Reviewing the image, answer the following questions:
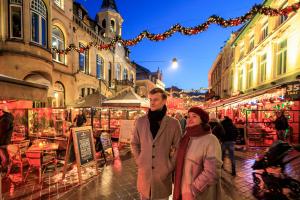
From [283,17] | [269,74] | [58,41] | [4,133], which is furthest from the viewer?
[58,41]

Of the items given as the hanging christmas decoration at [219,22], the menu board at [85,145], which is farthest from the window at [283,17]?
the menu board at [85,145]

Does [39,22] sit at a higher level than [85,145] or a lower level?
higher

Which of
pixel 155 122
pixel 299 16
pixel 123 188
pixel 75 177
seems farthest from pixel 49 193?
pixel 299 16

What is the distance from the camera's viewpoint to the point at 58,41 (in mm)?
17953

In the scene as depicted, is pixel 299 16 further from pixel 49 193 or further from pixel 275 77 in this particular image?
pixel 49 193

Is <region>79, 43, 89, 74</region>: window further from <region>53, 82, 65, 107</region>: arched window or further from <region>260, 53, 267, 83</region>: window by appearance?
<region>260, 53, 267, 83</region>: window

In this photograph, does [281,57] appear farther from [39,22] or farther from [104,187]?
[39,22]

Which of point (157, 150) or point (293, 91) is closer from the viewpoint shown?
point (157, 150)

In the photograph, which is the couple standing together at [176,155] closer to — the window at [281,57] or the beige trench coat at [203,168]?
the beige trench coat at [203,168]

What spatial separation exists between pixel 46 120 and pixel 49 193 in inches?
319

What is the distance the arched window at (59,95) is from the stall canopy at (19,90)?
13.4 m

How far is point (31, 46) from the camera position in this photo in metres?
12.5

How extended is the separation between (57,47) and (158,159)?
58.9 feet

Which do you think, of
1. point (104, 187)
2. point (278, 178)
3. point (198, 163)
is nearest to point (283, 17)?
point (278, 178)
